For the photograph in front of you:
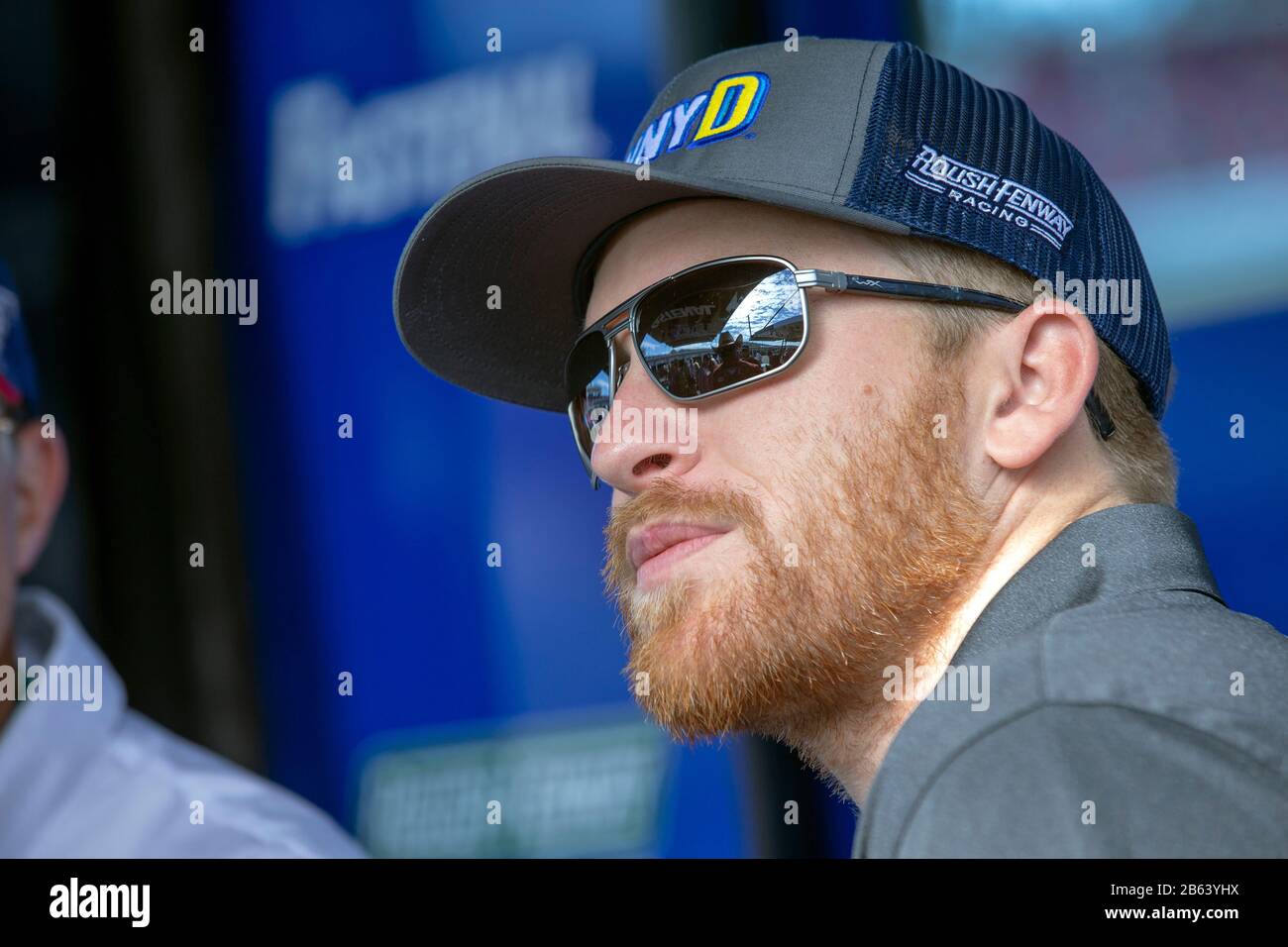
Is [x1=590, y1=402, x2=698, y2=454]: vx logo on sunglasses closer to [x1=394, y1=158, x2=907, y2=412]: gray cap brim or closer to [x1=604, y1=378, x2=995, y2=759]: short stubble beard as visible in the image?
[x1=604, y1=378, x2=995, y2=759]: short stubble beard

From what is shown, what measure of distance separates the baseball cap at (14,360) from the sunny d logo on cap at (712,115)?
2.01 metres

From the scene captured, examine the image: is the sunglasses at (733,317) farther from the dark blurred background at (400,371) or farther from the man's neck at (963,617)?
the dark blurred background at (400,371)

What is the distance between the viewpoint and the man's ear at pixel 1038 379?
139 centimetres

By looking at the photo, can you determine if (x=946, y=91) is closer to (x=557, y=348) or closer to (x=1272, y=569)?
(x=557, y=348)

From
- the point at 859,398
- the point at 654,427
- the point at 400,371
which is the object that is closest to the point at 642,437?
the point at 654,427

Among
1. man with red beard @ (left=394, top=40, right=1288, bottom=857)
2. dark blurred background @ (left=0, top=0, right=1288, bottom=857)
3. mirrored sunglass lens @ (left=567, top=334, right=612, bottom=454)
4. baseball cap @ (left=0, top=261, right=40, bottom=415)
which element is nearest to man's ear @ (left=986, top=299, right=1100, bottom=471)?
man with red beard @ (left=394, top=40, right=1288, bottom=857)

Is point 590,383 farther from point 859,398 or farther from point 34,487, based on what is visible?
point 34,487

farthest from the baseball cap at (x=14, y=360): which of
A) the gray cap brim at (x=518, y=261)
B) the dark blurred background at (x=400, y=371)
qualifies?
the gray cap brim at (x=518, y=261)

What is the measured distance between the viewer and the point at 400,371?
3057 mm

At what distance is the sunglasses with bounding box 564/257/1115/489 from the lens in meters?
1.44

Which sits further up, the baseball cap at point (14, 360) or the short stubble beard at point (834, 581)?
the baseball cap at point (14, 360)

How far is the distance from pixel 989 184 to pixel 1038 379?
215 millimetres

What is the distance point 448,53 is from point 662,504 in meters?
1.88
